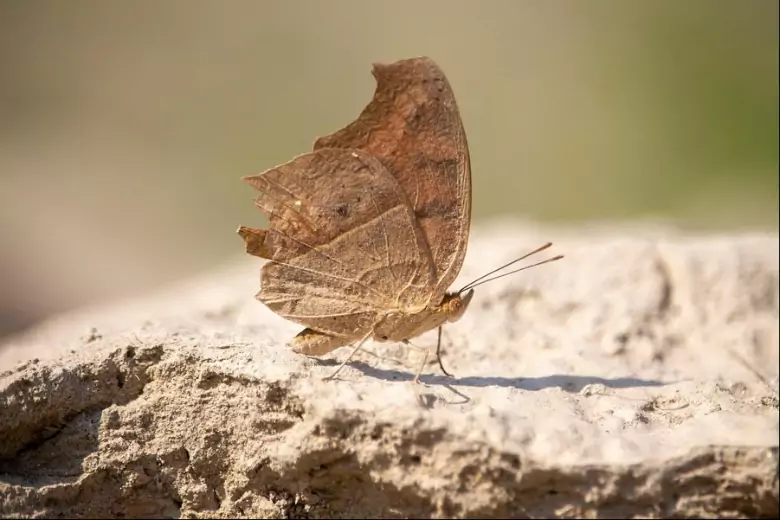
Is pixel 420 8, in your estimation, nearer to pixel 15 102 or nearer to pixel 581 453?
pixel 15 102

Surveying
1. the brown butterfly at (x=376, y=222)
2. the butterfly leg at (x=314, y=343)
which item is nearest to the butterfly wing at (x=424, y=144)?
the brown butterfly at (x=376, y=222)

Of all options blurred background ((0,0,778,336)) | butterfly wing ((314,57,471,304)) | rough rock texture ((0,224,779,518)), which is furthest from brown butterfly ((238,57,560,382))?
blurred background ((0,0,778,336))

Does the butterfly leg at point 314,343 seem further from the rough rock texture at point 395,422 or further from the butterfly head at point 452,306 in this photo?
the butterfly head at point 452,306

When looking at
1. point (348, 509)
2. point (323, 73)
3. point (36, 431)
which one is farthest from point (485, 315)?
point (323, 73)

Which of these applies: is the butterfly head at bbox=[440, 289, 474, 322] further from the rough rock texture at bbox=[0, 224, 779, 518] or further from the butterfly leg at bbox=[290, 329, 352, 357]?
the butterfly leg at bbox=[290, 329, 352, 357]

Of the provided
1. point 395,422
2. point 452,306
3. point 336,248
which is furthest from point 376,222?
point 395,422

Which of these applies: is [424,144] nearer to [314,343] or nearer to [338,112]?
[314,343]
